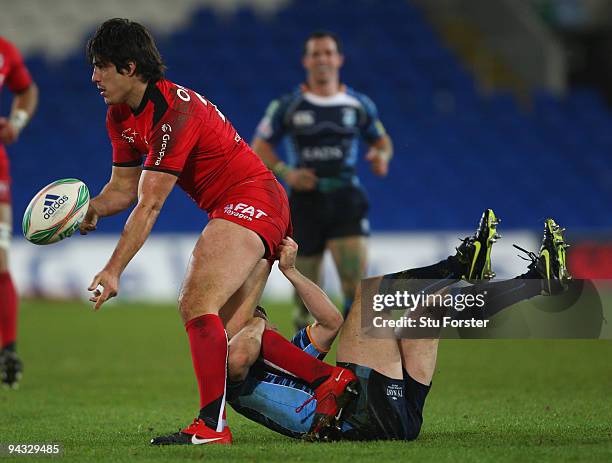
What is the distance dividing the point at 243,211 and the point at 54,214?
922mm

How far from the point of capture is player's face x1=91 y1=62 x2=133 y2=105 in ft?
16.9

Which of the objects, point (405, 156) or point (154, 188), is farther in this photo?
point (405, 156)

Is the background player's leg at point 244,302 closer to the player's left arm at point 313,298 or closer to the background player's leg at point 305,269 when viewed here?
the player's left arm at point 313,298

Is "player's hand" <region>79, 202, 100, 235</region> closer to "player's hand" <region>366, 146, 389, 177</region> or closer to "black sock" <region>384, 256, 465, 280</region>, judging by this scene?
"black sock" <region>384, 256, 465, 280</region>

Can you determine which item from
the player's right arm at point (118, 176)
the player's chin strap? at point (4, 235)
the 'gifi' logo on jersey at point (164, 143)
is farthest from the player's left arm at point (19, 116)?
the 'gifi' logo on jersey at point (164, 143)

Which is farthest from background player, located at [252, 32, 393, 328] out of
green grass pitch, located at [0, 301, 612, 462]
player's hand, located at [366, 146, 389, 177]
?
green grass pitch, located at [0, 301, 612, 462]

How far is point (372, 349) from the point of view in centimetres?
504

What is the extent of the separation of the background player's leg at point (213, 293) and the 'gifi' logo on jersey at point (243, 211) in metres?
0.06

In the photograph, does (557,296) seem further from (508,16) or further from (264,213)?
(508,16)

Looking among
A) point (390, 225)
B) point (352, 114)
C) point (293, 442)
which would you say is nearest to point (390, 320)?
point (293, 442)

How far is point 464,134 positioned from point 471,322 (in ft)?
47.7

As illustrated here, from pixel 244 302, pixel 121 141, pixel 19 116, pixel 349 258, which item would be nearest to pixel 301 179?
pixel 349 258

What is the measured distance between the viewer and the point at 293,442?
510 centimetres

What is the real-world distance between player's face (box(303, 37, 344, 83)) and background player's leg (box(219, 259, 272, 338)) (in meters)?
3.82
